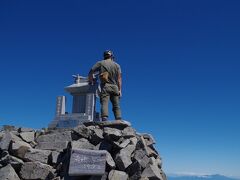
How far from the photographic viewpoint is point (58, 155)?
37.3 feet

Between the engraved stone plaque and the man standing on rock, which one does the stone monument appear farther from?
the engraved stone plaque

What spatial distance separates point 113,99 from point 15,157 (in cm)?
456

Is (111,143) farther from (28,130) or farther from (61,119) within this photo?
(61,119)

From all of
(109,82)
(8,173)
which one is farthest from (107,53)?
(8,173)

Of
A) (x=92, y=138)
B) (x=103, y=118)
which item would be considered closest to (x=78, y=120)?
(x=103, y=118)

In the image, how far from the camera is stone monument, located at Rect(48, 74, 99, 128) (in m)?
15.4

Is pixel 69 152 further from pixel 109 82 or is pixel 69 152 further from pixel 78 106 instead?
pixel 78 106

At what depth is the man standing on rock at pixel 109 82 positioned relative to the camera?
13180 mm

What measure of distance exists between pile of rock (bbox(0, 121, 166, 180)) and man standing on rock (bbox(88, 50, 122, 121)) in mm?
1042

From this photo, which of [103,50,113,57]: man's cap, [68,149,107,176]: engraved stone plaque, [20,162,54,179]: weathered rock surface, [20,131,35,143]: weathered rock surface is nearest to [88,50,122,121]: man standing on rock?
[103,50,113,57]: man's cap

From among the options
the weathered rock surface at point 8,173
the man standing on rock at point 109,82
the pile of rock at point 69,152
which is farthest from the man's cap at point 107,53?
the weathered rock surface at point 8,173

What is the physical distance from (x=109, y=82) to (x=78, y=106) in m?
3.47

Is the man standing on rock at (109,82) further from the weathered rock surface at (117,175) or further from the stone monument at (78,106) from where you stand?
the weathered rock surface at (117,175)

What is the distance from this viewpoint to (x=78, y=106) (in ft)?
53.3
